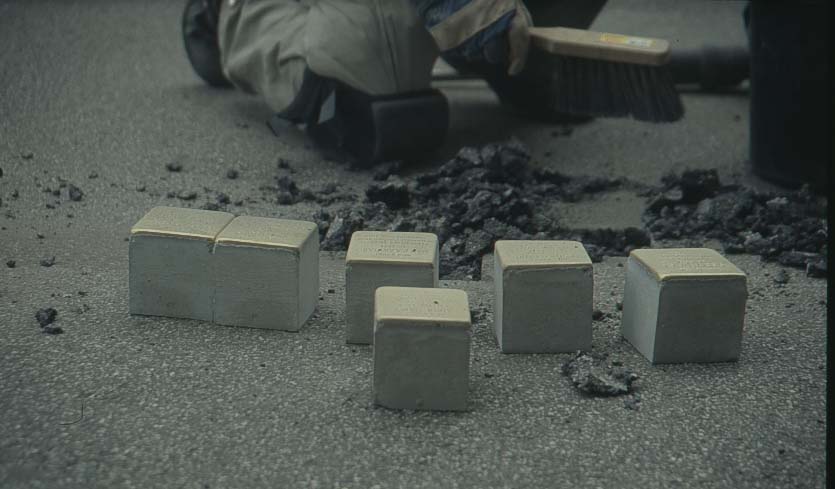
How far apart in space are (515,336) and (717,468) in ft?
1.60

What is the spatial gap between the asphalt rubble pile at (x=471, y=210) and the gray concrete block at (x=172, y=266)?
0.54 meters

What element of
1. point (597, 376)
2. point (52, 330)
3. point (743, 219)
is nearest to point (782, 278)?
point (743, 219)

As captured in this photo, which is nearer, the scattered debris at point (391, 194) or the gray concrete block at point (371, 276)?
the gray concrete block at point (371, 276)

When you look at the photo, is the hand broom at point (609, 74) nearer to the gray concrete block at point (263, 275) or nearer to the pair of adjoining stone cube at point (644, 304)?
the pair of adjoining stone cube at point (644, 304)

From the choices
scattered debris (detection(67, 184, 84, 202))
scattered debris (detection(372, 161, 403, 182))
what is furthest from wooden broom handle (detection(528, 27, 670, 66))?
scattered debris (detection(67, 184, 84, 202))

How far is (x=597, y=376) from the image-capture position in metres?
1.75

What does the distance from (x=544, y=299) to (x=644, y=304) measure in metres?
0.20

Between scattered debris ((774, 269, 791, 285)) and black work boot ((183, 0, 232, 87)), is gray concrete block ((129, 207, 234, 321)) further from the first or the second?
black work boot ((183, 0, 232, 87))

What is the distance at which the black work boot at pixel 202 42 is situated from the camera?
3.58 metres

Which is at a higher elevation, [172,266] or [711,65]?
[711,65]

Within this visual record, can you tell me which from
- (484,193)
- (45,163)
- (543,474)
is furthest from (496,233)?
(45,163)

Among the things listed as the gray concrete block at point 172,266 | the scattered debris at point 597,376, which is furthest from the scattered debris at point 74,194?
the scattered debris at point 597,376

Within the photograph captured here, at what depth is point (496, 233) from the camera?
2469 mm

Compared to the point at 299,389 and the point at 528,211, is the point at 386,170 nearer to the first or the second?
the point at 528,211
